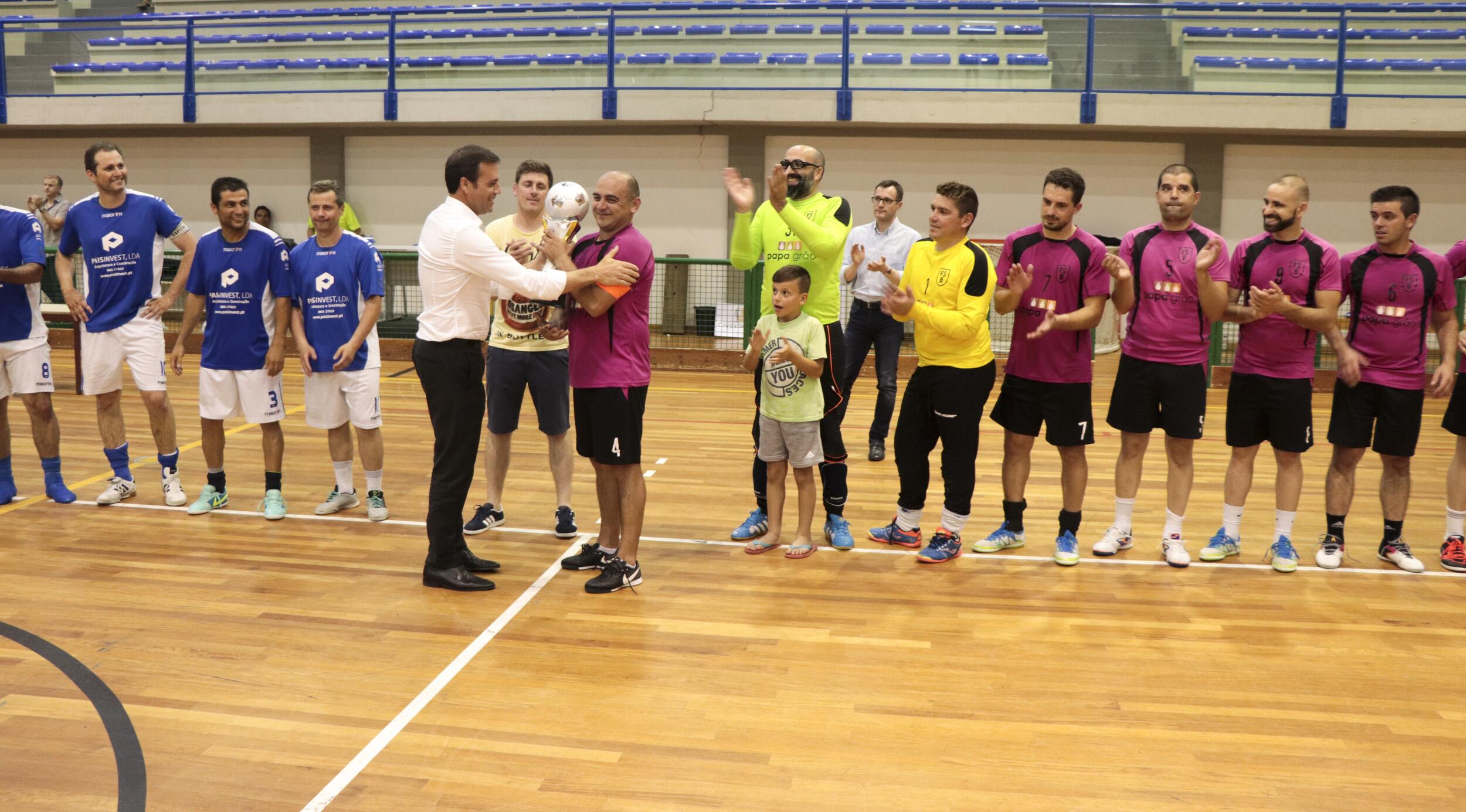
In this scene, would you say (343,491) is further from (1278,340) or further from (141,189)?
(141,189)

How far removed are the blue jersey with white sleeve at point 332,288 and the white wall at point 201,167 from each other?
1074cm

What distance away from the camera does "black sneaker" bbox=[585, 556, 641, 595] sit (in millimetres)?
4680

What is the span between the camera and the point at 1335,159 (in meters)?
13.5

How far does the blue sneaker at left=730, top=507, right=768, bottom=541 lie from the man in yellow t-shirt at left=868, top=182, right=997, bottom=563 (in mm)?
795

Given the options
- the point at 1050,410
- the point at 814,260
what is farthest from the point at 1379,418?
the point at 814,260

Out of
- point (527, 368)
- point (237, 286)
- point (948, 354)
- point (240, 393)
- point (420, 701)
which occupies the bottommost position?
point (420, 701)

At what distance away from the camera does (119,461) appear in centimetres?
606

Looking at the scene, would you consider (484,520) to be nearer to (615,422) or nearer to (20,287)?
(615,422)

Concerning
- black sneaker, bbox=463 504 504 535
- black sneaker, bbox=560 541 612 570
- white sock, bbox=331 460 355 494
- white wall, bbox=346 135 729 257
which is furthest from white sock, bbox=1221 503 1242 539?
white wall, bbox=346 135 729 257

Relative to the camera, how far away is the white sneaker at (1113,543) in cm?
531

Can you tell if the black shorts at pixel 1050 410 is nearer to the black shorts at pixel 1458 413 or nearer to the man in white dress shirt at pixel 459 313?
the black shorts at pixel 1458 413

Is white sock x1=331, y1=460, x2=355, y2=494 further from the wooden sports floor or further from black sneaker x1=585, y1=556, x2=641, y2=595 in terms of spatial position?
black sneaker x1=585, y1=556, x2=641, y2=595

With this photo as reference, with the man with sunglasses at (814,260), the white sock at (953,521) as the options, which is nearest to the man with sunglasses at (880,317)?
the man with sunglasses at (814,260)

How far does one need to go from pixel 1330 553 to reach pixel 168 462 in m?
6.29
